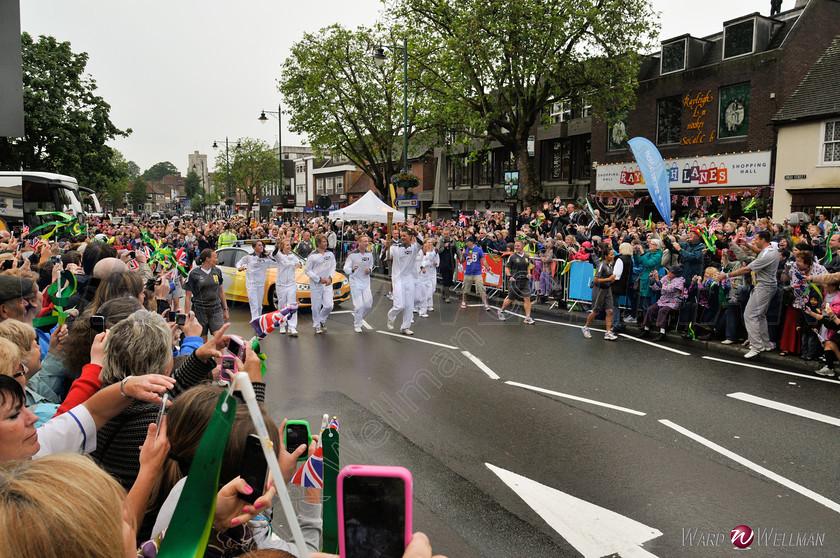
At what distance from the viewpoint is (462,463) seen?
521 cm

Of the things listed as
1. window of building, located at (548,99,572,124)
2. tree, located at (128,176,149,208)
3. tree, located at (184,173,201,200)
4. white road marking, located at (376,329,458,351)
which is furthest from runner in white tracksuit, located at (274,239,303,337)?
tree, located at (184,173,201,200)

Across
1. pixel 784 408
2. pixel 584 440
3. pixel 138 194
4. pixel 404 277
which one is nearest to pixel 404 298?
pixel 404 277

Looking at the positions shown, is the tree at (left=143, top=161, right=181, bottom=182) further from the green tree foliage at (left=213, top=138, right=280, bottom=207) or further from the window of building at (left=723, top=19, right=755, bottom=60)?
the window of building at (left=723, top=19, right=755, bottom=60)

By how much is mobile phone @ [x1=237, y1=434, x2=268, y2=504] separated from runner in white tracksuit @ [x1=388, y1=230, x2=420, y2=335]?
9.36 m

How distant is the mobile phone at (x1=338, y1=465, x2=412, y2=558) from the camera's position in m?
1.61

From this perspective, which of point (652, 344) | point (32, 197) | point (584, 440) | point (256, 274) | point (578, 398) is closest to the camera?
point (584, 440)

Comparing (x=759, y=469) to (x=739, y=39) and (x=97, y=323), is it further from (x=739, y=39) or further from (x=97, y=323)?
(x=739, y=39)

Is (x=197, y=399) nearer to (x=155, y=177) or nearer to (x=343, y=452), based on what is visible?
(x=343, y=452)

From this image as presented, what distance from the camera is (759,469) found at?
201 inches

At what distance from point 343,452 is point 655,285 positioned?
7.65 meters

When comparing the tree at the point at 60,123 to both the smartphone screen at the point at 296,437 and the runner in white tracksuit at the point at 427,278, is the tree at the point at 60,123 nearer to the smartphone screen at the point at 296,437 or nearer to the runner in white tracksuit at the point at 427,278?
the runner in white tracksuit at the point at 427,278

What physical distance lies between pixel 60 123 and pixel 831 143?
36.0 meters

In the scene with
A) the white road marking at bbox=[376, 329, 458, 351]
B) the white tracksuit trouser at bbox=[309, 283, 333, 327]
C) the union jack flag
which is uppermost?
the union jack flag

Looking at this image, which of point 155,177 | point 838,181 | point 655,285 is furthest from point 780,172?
point 155,177
